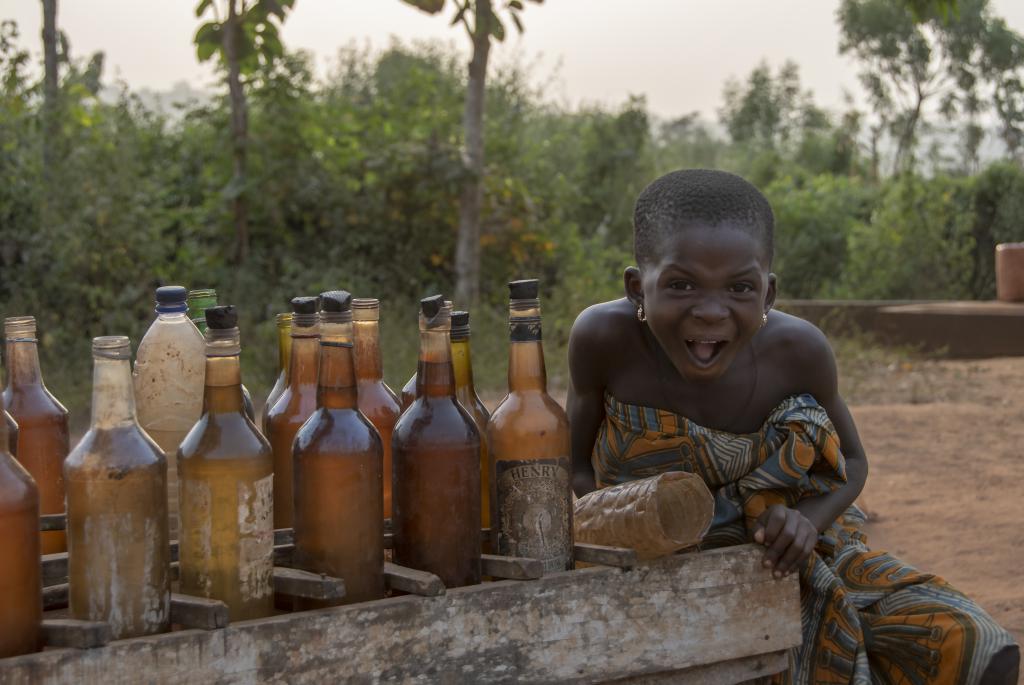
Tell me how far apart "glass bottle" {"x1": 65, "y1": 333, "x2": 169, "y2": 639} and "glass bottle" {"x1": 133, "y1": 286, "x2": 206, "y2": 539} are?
0.40 meters

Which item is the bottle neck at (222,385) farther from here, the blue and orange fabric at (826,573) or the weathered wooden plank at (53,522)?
the blue and orange fabric at (826,573)

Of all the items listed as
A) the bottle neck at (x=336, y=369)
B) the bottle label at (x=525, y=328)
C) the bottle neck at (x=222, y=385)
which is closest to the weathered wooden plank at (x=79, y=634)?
the bottle neck at (x=222, y=385)

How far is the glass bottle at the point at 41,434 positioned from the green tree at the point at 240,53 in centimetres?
530

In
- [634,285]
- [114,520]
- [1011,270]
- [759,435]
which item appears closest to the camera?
[114,520]

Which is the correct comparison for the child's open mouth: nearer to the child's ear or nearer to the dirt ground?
the child's ear

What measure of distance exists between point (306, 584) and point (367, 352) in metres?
0.52

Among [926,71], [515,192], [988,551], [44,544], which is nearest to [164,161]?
[515,192]

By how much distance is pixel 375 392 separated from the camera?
2.08 meters

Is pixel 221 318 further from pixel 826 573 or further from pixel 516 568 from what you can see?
pixel 826 573

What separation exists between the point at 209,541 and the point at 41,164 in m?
8.33

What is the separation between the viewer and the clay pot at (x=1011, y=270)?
11500 millimetres

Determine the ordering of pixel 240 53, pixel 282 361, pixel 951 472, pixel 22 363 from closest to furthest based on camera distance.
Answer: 1. pixel 22 363
2. pixel 282 361
3. pixel 951 472
4. pixel 240 53

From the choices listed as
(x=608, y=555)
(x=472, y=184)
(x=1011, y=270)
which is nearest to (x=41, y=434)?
(x=608, y=555)

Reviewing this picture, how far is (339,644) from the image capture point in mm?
1591
